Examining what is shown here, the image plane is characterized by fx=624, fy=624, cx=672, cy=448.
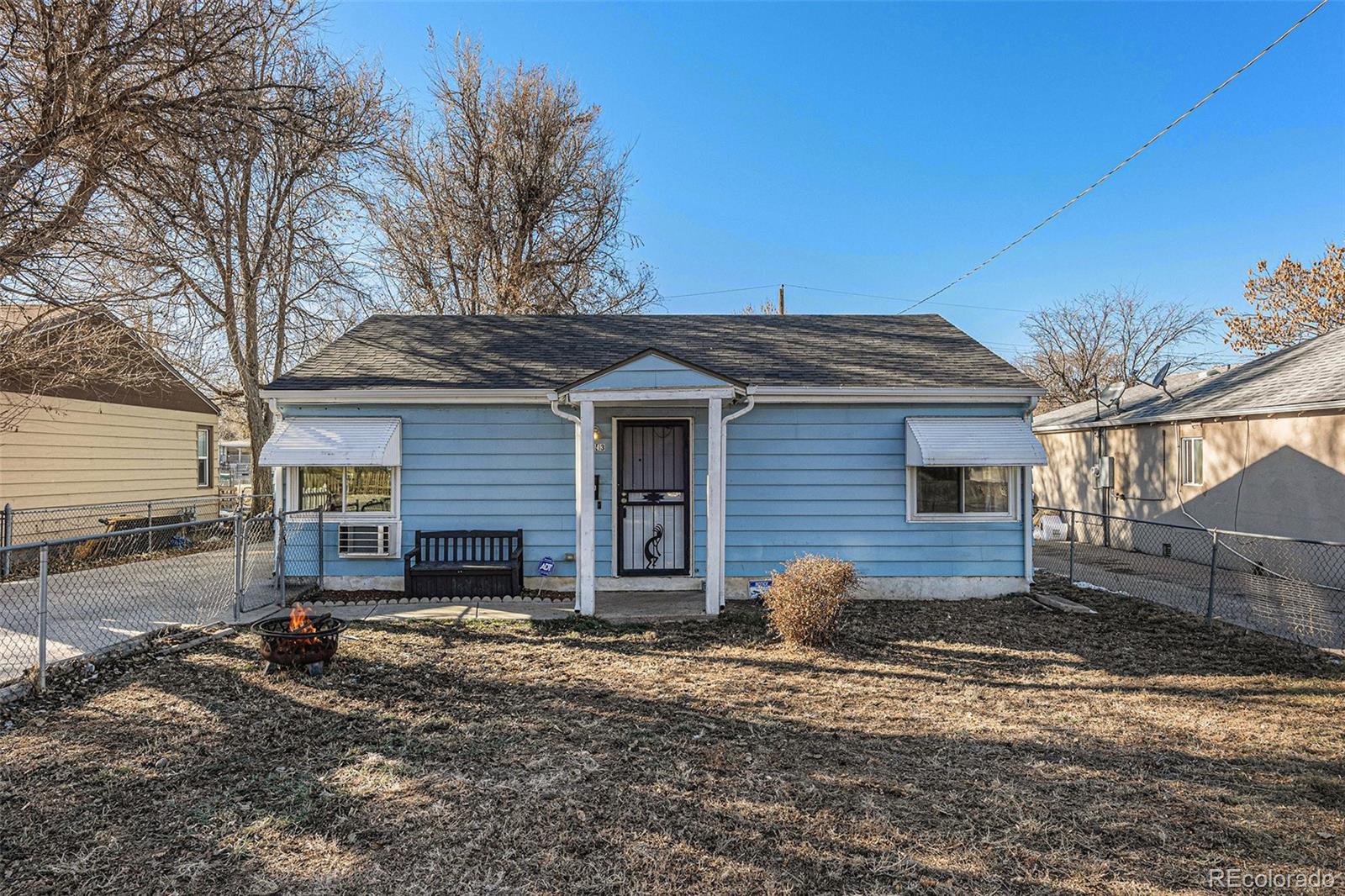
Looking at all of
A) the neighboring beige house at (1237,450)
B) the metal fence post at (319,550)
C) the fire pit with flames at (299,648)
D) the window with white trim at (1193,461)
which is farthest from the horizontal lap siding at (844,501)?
the window with white trim at (1193,461)

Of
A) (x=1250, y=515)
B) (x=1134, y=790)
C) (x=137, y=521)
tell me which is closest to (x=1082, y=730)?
(x=1134, y=790)

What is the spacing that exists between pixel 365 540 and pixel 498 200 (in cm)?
1229

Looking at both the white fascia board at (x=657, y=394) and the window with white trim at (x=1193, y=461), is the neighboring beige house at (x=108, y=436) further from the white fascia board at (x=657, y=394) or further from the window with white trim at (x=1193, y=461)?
the window with white trim at (x=1193, y=461)

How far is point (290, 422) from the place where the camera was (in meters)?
7.41

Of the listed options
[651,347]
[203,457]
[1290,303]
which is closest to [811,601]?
[651,347]

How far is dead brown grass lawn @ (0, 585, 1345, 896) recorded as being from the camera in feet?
8.32

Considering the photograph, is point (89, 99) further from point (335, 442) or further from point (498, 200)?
point (498, 200)

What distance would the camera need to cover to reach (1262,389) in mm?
10250

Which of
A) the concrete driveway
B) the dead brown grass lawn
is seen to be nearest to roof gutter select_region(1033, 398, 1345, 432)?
the dead brown grass lawn

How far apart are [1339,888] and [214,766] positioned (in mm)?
5180

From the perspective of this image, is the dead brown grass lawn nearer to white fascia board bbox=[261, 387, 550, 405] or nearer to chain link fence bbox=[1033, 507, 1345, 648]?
chain link fence bbox=[1033, 507, 1345, 648]

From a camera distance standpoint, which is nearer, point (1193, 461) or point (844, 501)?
point (844, 501)

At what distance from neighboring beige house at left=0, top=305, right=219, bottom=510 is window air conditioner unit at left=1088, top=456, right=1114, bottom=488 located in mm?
17575

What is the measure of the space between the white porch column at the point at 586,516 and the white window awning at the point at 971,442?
12.3 feet
